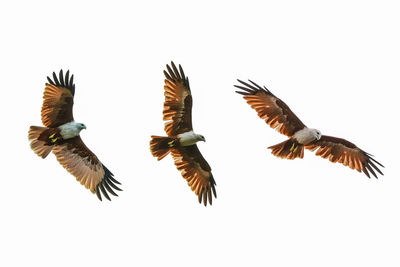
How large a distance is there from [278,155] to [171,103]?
2.91 m

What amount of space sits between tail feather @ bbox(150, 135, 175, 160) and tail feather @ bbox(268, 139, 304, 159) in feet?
8.28

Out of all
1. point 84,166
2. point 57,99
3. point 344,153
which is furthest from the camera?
point 344,153

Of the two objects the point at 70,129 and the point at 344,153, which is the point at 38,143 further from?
the point at 344,153

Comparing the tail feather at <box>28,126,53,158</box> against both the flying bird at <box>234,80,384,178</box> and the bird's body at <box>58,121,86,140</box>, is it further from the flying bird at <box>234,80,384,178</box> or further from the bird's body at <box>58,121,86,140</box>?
the flying bird at <box>234,80,384,178</box>

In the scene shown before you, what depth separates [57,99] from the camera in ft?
53.8

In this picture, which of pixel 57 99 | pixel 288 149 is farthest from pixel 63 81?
pixel 288 149

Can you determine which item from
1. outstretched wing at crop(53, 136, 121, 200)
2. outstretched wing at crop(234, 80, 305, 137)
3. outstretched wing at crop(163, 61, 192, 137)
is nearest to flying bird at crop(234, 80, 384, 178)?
outstretched wing at crop(234, 80, 305, 137)

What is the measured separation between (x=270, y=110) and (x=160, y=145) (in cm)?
289

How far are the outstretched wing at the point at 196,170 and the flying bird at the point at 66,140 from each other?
1.60 meters

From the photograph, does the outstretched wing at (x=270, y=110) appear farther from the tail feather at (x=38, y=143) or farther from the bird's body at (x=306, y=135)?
the tail feather at (x=38, y=143)

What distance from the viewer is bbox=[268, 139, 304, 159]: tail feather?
1748 centimetres

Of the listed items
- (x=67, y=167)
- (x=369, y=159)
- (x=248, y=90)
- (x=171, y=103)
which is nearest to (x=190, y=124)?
(x=171, y=103)

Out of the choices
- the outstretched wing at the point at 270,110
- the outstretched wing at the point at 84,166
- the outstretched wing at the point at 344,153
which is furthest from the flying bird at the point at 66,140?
the outstretched wing at the point at 344,153

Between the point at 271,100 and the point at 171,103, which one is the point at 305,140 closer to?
the point at 271,100
